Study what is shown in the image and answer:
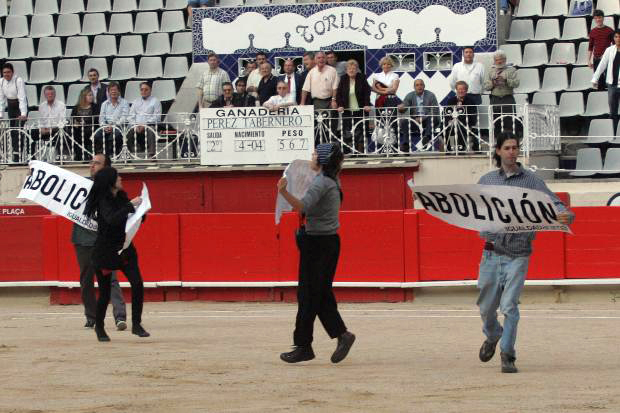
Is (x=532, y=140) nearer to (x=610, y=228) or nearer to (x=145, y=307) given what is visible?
(x=610, y=228)

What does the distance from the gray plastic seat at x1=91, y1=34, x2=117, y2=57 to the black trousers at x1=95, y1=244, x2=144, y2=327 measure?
13.2 meters

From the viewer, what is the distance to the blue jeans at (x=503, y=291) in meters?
10.1

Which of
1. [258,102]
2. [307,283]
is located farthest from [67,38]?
[307,283]

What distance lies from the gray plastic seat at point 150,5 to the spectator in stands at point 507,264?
55.6ft

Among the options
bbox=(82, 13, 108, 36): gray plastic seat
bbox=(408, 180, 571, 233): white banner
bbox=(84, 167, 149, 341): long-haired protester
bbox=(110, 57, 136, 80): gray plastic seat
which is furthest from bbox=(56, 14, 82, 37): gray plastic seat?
bbox=(408, 180, 571, 233): white banner

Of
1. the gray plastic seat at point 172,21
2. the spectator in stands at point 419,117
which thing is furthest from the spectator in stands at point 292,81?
the gray plastic seat at point 172,21

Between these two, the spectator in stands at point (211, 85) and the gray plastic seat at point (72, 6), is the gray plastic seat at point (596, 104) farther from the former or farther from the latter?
the gray plastic seat at point (72, 6)

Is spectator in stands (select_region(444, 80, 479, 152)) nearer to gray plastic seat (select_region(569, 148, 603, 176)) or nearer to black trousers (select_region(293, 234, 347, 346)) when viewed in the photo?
gray plastic seat (select_region(569, 148, 603, 176))

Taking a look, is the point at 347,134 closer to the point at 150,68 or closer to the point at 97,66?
the point at 150,68

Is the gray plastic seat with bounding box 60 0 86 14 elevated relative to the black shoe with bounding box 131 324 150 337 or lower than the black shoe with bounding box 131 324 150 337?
elevated

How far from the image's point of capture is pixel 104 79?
992 inches

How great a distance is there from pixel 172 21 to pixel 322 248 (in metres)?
16.0

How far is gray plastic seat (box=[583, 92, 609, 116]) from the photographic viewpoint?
2178 cm

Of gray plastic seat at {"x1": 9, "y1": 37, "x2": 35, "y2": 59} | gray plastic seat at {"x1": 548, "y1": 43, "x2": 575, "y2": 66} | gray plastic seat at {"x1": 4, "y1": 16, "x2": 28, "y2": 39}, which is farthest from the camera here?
gray plastic seat at {"x1": 4, "y1": 16, "x2": 28, "y2": 39}
